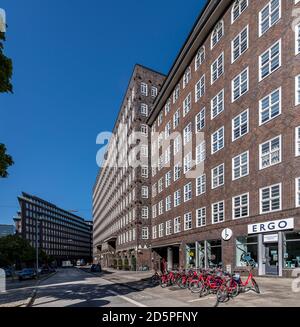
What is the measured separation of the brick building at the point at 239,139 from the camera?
22.7 metres

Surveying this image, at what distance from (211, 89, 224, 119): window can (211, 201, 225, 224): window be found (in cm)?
796

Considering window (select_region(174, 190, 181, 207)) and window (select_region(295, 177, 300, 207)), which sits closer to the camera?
window (select_region(295, 177, 300, 207))

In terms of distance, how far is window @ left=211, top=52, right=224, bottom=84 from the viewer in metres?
31.9

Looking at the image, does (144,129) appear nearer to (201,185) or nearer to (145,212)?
(145,212)

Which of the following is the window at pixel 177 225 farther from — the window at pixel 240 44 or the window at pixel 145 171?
the window at pixel 240 44

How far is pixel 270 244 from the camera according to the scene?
24.2 meters

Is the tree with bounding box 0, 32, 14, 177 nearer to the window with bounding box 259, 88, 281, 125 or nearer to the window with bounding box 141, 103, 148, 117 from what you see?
the window with bounding box 259, 88, 281, 125

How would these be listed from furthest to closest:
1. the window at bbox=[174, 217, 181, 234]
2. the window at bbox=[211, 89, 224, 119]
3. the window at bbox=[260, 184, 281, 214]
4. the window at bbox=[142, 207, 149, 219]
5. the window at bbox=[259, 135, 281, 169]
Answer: the window at bbox=[142, 207, 149, 219] → the window at bbox=[174, 217, 181, 234] → the window at bbox=[211, 89, 224, 119] → the window at bbox=[259, 135, 281, 169] → the window at bbox=[260, 184, 281, 214]

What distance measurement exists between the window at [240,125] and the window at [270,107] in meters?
1.82

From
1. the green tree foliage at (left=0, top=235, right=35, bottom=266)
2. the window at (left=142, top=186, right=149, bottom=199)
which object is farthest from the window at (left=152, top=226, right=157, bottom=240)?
the green tree foliage at (left=0, top=235, right=35, bottom=266)

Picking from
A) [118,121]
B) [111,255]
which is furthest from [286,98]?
[111,255]

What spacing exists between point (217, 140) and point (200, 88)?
7508mm

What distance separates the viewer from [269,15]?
25.2 m
